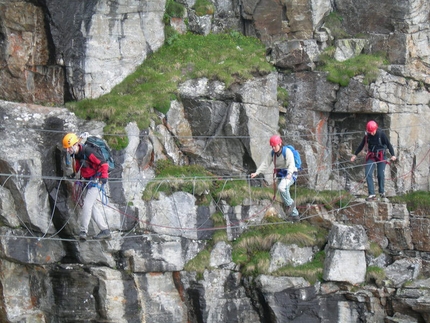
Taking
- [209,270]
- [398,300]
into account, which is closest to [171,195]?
[209,270]

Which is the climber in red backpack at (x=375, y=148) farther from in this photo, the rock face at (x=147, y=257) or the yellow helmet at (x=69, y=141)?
the yellow helmet at (x=69, y=141)

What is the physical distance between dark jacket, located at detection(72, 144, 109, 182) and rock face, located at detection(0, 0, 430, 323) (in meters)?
0.99

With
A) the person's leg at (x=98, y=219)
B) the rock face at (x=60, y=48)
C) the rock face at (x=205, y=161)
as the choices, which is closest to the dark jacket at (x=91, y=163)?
the person's leg at (x=98, y=219)

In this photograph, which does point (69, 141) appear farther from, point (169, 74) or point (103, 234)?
point (169, 74)

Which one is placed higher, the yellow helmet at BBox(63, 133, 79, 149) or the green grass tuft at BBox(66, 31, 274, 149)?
the green grass tuft at BBox(66, 31, 274, 149)

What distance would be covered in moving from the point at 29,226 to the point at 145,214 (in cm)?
327

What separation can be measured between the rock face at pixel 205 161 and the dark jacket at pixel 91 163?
0.99 metres

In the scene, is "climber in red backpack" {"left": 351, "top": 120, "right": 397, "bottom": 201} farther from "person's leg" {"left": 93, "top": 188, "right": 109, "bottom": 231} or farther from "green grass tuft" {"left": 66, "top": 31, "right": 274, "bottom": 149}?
"person's leg" {"left": 93, "top": 188, "right": 109, "bottom": 231}

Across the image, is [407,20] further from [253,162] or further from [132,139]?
[132,139]

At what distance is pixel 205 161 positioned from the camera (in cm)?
2502

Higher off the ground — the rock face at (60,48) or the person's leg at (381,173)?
the rock face at (60,48)

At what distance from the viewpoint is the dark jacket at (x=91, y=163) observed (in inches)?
770

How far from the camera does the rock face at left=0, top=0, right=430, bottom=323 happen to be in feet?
72.1

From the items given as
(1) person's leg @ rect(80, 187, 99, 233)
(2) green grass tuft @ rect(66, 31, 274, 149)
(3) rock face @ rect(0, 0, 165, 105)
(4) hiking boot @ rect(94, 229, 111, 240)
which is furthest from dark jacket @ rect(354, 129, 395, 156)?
(3) rock face @ rect(0, 0, 165, 105)
